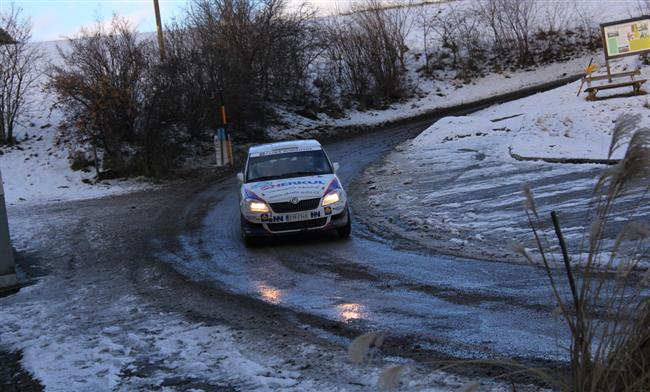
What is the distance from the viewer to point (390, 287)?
312 inches

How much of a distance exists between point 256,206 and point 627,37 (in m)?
17.2

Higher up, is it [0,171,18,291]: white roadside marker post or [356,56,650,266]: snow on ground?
[0,171,18,291]: white roadside marker post

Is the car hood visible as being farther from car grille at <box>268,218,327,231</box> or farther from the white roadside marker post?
the white roadside marker post

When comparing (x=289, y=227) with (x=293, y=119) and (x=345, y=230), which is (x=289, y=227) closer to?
(x=345, y=230)

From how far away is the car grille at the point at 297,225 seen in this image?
1105cm

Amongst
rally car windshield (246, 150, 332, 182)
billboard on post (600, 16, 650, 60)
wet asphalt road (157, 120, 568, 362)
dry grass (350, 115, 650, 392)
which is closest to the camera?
dry grass (350, 115, 650, 392)

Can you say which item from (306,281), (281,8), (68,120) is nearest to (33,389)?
(306,281)

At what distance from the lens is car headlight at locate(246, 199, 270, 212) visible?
11117 mm

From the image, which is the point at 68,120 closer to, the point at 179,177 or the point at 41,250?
the point at 179,177

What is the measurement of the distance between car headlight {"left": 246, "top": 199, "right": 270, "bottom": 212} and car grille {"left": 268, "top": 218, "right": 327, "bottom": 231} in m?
0.29

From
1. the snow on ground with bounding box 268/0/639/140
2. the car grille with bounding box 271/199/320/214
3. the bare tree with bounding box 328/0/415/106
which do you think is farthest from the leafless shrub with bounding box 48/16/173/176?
the bare tree with bounding box 328/0/415/106

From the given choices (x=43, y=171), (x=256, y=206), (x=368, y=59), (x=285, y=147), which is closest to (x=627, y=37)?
(x=285, y=147)

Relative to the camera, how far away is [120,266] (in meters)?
10.5

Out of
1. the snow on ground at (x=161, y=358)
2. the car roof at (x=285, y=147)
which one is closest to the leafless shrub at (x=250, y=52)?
the car roof at (x=285, y=147)
